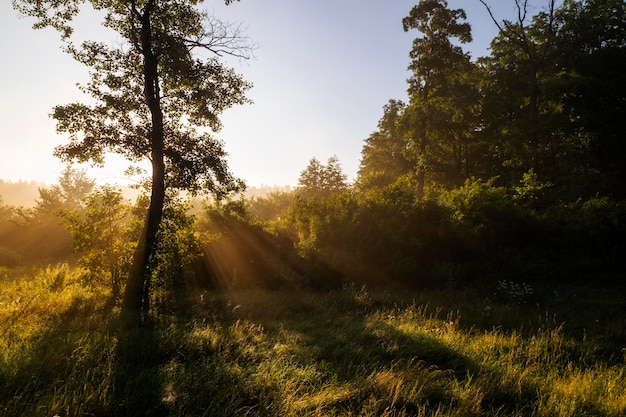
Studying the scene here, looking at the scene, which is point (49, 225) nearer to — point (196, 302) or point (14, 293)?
point (14, 293)

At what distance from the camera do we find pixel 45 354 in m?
4.80

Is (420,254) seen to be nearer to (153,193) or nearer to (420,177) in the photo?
(153,193)

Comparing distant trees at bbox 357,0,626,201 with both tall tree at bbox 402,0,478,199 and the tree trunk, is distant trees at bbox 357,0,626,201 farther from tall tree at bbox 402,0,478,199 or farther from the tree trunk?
the tree trunk

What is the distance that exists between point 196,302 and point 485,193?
12735 mm

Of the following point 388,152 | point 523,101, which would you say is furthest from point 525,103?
point 388,152

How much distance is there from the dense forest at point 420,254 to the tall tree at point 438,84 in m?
0.14

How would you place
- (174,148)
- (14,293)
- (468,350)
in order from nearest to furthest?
1. (468,350)
2. (174,148)
3. (14,293)

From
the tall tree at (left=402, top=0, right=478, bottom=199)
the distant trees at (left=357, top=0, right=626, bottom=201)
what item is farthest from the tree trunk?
the tall tree at (left=402, top=0, right=478, bottom=199)

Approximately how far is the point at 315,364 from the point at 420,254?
9559 mm

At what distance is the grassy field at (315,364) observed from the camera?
385cm

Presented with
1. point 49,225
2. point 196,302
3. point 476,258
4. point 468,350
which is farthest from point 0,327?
point 49,225

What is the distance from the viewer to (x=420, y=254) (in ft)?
44.9

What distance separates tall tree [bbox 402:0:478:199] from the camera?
76.0 ft

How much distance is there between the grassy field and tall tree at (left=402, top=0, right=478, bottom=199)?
53.8ft
